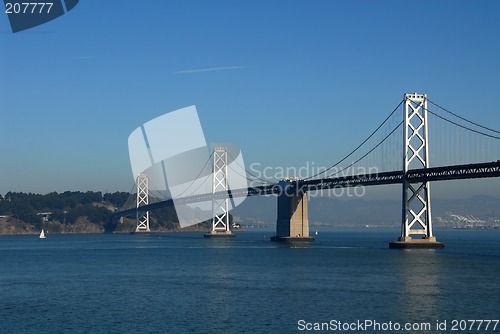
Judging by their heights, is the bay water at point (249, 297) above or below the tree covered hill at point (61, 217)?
below

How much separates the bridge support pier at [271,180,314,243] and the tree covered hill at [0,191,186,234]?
84809 mm

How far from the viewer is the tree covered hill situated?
174125 mm

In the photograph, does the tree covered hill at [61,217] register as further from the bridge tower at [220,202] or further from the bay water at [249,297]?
the bay water at [249,297]

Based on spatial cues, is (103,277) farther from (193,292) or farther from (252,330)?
(252,330)

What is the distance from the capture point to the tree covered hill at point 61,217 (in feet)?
571

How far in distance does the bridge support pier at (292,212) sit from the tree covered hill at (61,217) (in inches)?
3339

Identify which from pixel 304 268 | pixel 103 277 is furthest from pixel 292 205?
pixel 103 277

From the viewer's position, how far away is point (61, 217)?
18138 cm

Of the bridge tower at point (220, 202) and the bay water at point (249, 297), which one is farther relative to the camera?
the bridge tower at point (220, 202)

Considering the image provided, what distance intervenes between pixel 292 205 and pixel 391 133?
560 inches

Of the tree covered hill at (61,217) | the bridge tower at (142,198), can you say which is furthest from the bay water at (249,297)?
the tree covered hill at (61,217)

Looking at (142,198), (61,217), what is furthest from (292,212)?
(61,217)

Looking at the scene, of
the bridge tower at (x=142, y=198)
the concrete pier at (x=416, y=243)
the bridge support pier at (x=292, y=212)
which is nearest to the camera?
the concrete pier at (x=416, y=243)

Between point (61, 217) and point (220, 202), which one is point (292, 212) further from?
point (61, 217)
